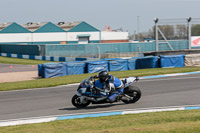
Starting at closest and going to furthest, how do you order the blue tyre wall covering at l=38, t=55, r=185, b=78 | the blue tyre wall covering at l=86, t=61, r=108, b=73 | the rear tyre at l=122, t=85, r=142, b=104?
1. the rear tyre at l=122, t=85, r=142, b=104
2. the blue tyre wall covering at l=38, t=55, r=185, b=78
3. the blue tyre wall covering at l=86, t=61, r=108, b=73

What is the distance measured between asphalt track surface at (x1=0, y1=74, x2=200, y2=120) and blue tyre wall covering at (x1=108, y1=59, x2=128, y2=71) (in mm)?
10077

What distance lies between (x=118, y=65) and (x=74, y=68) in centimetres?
372

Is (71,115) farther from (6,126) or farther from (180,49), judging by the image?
(180,49)

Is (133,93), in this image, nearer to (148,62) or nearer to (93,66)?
(93,66)

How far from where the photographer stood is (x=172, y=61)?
92.1 feet

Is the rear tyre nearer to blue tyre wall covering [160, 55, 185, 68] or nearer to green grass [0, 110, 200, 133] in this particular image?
green grass [0, 110, 200, 133]

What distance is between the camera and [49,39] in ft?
258

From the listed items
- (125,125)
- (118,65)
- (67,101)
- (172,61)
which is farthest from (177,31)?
(125,125)

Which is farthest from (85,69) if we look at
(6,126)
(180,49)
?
(6,126)

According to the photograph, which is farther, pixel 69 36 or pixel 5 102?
pixel 69 36

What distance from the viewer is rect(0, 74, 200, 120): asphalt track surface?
11906 mm

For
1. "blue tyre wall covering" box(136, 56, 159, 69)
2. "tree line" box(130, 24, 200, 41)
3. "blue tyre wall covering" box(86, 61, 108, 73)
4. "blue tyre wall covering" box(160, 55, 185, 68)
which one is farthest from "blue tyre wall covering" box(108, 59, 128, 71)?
"tree line" box(130, 24, 200, 41)

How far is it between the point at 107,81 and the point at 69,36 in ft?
229

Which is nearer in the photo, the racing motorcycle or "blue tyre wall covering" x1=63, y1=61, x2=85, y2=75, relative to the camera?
the racing motorcycle
